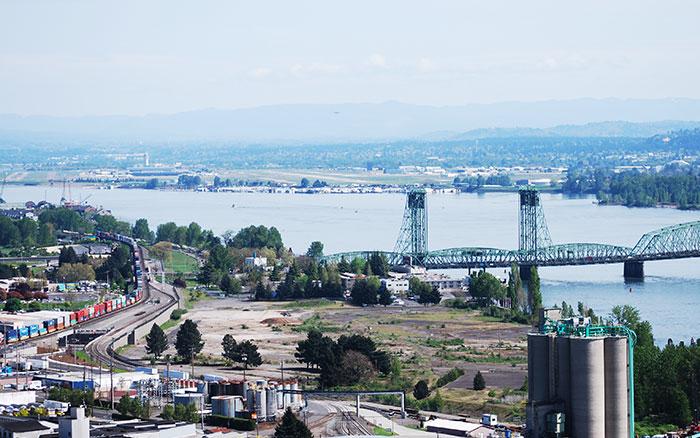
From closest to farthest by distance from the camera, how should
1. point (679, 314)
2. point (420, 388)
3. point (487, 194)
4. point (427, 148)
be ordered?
point (420, 388)
point (679, 314)
point (487, 194)
point (427, 148)

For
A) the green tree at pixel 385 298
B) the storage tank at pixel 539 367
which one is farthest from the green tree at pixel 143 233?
the storage tank at pixel 539 367

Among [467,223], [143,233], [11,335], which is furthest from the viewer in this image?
[467,223]

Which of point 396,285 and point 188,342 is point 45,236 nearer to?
point 396,285

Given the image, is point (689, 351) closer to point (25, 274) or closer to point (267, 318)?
point (267, 318)

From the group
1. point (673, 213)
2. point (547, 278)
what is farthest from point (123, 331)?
point (673, 213)

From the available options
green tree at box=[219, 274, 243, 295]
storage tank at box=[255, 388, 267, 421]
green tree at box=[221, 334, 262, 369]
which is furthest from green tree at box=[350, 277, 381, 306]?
storage tank at box=[255, 388, 267, 421]

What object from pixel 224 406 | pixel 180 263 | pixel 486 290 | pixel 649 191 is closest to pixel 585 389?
pixel 224 406

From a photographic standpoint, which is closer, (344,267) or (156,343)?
(156,343)
